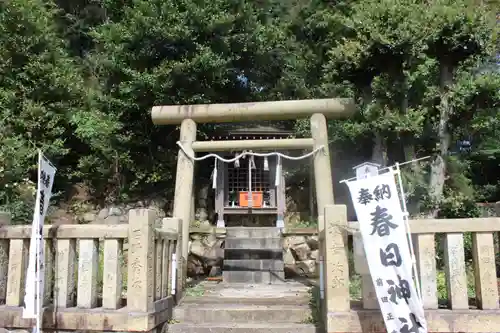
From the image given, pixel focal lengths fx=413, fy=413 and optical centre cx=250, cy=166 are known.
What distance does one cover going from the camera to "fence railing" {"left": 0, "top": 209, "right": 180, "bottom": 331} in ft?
16.9

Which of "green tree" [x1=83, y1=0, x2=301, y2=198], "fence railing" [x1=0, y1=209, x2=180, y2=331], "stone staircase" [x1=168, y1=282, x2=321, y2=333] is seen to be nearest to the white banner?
"fence railing" [x1=0, y1=209, x2=180, y2=331]

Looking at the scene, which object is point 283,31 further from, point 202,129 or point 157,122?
point 157,122

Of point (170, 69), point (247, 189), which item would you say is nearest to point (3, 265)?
point (170, 69)

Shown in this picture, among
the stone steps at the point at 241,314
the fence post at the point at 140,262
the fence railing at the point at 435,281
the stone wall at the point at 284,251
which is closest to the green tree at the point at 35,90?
the stone wall at the point at 284,251

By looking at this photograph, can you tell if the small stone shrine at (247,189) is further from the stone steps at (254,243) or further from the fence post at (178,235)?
the fence post at (178,235)

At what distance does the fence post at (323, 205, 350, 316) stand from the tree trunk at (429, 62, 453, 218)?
459 centimetres

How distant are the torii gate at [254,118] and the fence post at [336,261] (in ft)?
10.5

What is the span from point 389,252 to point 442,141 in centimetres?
544

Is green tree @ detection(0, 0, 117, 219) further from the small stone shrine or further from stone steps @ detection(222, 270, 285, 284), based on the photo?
stone steps @ detection(222, 270, 285, 284)

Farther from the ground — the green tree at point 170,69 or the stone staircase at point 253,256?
the green tree at point 170,69

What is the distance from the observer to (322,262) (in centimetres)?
580

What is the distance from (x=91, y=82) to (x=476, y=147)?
50.3 feet

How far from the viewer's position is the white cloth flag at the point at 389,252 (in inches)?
168

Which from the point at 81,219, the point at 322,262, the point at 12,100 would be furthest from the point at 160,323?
the point at 12,100
